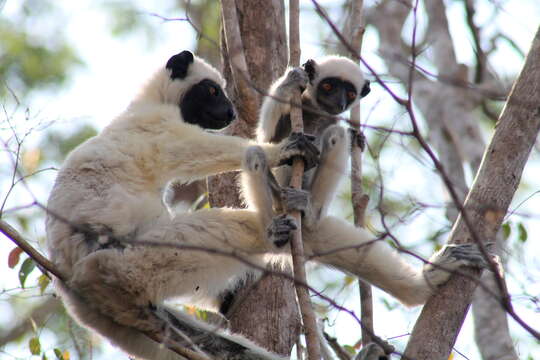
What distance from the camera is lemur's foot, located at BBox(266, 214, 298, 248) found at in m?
5.22

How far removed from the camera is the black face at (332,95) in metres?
6.71

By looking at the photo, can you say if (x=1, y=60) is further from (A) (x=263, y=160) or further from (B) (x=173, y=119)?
(A) (x=263, y=160)

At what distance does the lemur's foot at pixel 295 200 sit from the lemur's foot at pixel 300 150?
0.25 metres

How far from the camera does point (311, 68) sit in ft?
22.2

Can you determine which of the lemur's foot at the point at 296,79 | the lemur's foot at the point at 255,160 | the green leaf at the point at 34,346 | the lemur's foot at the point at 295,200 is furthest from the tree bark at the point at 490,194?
the green leaf at the point at 34,346

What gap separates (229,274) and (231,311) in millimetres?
988

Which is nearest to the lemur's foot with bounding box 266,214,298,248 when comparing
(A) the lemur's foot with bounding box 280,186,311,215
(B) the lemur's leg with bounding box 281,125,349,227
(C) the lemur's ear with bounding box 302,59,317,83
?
(A) the lemur's foot with bounding box 280,186,311,215

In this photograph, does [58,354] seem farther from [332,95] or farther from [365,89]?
[365,89]

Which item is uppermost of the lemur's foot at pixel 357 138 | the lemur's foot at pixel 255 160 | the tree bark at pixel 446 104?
the tree bark at pixel 446 104

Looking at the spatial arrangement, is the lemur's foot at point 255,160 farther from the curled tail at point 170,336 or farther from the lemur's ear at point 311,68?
the lemur's ear at point 311,68

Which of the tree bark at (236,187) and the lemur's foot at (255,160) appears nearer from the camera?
the lemur's foot at (255,160)

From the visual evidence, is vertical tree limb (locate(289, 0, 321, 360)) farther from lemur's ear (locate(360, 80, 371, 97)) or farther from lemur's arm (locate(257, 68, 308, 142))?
lemur's ear (locate(360, 80, 371, 97))

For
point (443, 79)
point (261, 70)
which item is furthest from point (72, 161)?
point (443, 79)

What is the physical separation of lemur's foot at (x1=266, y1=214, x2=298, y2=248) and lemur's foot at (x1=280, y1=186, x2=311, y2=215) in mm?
116
